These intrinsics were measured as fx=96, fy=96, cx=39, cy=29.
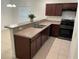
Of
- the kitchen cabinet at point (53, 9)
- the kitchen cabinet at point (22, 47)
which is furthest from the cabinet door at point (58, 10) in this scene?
the kitchen cabinet at point (22, 47)

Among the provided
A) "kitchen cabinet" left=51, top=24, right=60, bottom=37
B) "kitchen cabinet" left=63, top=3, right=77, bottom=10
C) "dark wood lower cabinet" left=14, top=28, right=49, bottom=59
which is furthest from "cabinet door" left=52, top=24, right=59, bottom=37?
"dark wood lower cabinet" left=14, top=28, right=49, bottom=59

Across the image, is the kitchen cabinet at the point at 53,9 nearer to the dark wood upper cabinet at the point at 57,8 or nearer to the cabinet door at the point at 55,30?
the dark wood upper cabinet at the point at 57,8

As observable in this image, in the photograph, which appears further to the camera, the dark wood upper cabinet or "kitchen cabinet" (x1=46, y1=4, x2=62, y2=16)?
"kitchen cabinet" (x1=46, y1=4, x2=62, y2=16)

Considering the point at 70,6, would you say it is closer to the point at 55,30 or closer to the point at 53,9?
the point at 53,9

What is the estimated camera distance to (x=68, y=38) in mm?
5105

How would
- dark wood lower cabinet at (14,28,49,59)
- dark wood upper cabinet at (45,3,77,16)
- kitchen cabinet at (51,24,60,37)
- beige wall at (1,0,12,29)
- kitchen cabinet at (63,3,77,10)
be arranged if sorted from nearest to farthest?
1. dark wood lower cabinet at (14,28,49,59)
2. kitchen cabinet at (63,3,77,10)
3. dark wood upper cabinet at (45,3,77,16)
4. kitchen cabinet at (51,24,60,37)
5. beige wall at (1,0,12,29)

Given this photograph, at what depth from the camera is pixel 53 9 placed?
555 cm

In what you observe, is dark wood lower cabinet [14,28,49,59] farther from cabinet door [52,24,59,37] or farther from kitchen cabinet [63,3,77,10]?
kitchen cabinet [63,3,77,10]

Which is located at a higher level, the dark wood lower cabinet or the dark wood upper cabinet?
the dark wood upper cabinet

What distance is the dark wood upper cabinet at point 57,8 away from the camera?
521 cm

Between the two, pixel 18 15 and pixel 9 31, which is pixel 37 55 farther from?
pixel 18 15

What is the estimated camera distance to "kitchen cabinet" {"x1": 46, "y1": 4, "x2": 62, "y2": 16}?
541cm

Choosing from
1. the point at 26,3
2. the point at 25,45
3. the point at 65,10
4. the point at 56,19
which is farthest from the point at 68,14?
the point at 25,45

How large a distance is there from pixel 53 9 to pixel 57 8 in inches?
9.4
